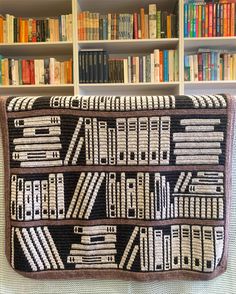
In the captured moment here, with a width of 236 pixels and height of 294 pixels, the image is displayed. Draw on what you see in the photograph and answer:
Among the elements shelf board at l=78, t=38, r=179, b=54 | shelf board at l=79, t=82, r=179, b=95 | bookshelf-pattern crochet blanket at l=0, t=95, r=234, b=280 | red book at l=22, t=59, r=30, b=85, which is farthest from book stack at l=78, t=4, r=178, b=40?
bookshelf-pattern crochet blanket at l=0, t=95, r=234, b=280

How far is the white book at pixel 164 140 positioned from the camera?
0.50 m

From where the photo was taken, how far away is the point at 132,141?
0.50m

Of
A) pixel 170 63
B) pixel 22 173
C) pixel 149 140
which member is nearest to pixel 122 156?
pixel 149 140

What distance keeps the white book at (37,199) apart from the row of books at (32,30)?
1.85 m

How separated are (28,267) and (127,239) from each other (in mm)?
194

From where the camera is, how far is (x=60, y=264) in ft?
1.74

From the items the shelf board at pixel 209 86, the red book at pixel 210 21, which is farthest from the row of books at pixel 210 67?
the red book at pixel 210 21

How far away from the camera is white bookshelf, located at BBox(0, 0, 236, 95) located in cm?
209

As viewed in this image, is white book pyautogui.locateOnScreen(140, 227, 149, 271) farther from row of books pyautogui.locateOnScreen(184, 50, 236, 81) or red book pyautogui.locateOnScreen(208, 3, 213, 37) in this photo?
Answer: red book pyautogui.locateOnScreen(208, 3, 213, 37)

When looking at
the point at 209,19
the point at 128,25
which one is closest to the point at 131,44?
the point at 128,25

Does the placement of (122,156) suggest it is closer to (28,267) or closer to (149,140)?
(149,140)

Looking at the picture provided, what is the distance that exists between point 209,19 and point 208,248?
78.8 inches

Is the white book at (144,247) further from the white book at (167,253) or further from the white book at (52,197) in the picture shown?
the white book at (52,197)

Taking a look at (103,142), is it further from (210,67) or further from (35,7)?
(35,7)
